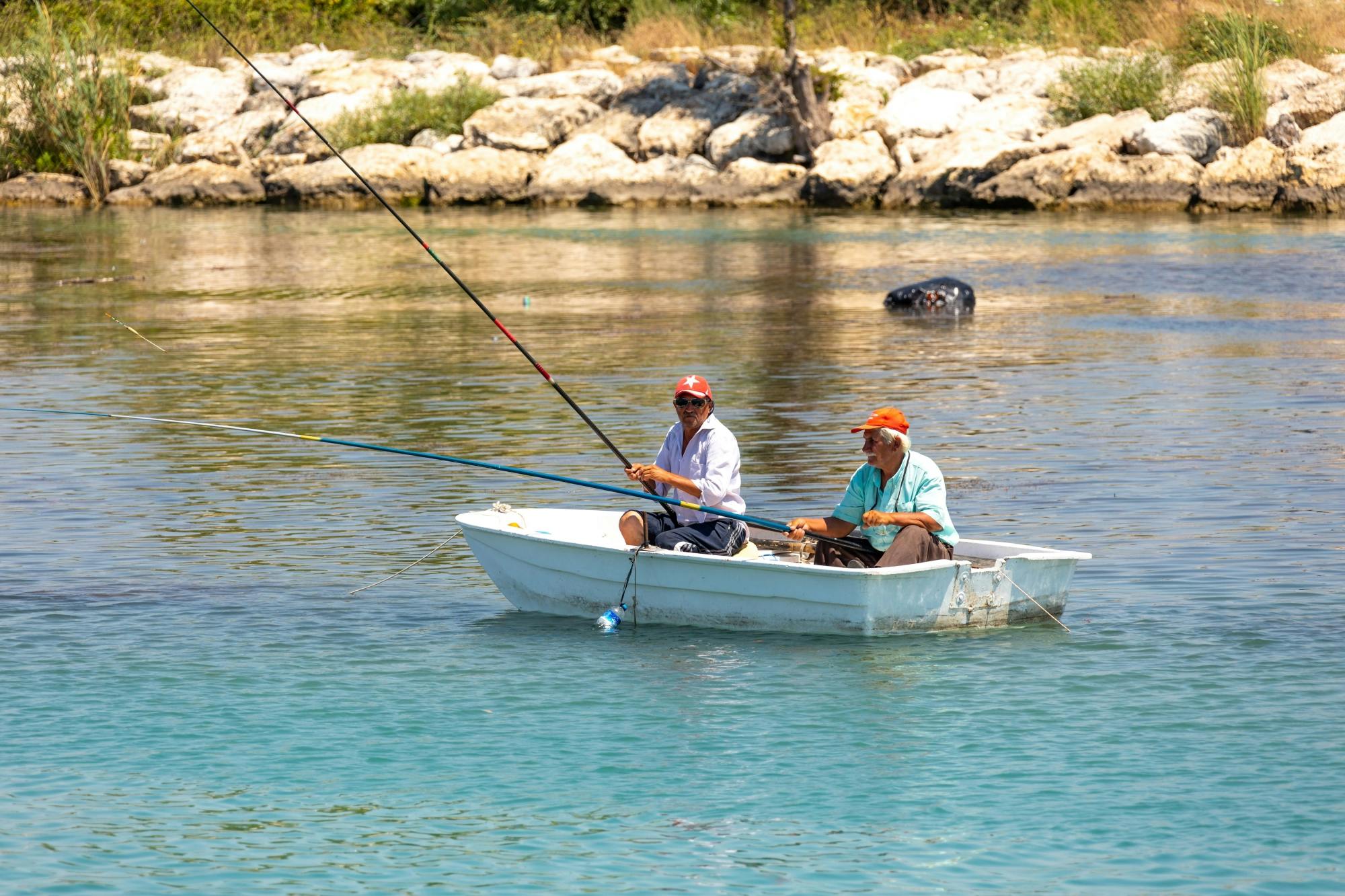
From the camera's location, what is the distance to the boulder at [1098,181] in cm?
3625

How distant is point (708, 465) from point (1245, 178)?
28.3 m

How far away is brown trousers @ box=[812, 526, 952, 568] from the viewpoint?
947cm

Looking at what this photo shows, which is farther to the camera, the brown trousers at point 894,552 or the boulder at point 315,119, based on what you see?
the boulder at point 315,119

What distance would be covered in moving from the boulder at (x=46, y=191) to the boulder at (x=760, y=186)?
15025 millimetres

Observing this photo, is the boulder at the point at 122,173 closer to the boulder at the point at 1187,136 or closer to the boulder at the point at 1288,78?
the boulder at the point at 1187,136

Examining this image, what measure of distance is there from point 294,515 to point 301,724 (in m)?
4.50

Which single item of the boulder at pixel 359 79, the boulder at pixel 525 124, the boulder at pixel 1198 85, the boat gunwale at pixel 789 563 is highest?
the boulder at pixel 359 79

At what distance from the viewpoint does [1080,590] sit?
10641 millimetres

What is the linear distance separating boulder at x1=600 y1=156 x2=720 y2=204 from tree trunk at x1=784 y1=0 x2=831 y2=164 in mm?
2084

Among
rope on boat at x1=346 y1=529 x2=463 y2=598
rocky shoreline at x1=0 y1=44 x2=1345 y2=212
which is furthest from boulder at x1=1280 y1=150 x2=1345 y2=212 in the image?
rope on boat at x1=346 y1=529 x2=463 y2=598

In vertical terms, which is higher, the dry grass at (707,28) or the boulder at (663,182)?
the dry grass at (707,28)

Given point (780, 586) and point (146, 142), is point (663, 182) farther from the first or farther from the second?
point (780, 586)

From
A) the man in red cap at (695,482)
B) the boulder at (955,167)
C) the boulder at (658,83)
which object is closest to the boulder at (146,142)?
the boulder at (658,83)

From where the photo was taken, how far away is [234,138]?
152 feet
